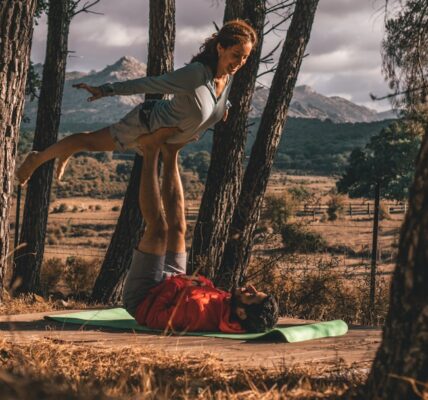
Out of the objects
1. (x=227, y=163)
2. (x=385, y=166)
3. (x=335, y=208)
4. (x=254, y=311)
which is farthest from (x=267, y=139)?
(x=335, y=208)

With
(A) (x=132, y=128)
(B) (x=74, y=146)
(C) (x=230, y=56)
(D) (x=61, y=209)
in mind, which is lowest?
(D) (x=61, y=209)

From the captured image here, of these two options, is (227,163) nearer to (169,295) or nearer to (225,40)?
(225,40)

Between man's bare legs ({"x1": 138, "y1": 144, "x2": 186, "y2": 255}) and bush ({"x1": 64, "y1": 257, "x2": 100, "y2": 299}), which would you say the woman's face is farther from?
bush ({"x1": 64, "y1": 257, "x2": 100, "y2": 299})

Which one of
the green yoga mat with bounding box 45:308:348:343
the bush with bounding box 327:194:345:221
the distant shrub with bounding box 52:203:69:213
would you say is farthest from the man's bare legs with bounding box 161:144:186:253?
the distant shrub with bounding box 52:203:69:213

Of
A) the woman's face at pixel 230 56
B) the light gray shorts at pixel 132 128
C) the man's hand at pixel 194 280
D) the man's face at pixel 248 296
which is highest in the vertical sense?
the woman's face at pixel 230 56

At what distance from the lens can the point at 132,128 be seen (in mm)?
5844

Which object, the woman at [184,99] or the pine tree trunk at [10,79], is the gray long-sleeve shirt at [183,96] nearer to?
the woman at [184,99]

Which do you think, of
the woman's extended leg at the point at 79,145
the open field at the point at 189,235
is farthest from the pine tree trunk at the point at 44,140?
the open field at the point at 189,235

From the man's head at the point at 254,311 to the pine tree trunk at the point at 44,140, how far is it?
5685 millimetres

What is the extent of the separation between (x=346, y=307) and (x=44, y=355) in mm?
6302

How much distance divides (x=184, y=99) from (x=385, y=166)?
133 ft

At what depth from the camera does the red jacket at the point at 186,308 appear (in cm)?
522

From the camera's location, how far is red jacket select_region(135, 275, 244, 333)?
522 cm

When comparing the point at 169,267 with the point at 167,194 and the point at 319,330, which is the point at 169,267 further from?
the point at 319,330
